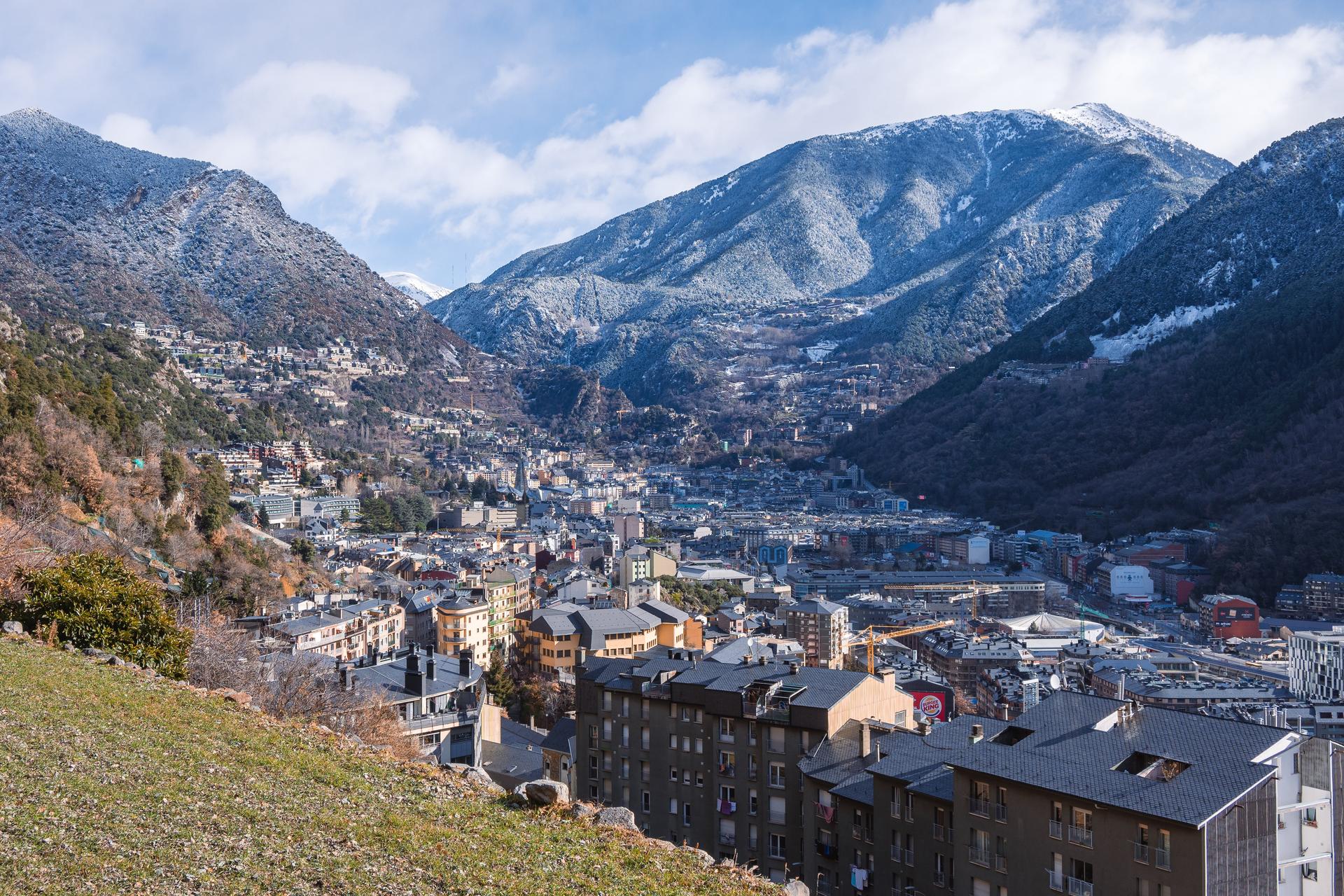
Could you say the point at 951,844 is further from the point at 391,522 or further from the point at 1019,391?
the point at 1019,391

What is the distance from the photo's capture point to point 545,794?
9.20m

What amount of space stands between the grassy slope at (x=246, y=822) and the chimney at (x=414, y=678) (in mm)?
12473

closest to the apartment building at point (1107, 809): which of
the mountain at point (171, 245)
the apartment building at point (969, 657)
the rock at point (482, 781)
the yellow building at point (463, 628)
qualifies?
the rock at point (482, 781)

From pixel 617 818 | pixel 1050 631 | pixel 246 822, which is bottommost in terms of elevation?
pixel 1050 631

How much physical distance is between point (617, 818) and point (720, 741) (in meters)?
9.38

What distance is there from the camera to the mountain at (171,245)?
101 m

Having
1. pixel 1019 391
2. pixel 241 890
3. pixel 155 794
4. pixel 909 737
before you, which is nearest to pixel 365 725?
pixel 909 737

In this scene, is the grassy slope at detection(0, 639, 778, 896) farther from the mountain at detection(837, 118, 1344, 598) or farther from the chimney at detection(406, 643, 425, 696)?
the mountain at detection(837, 118, 1344, 598)

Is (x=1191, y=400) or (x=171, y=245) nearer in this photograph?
(x=1191, y=400)

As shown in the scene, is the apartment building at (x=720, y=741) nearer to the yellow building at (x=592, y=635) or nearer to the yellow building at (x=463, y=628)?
the yellow building at (x=592, y=635)

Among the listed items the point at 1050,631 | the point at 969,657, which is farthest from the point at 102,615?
the point at 1050,631

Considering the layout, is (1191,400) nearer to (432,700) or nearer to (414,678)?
(414,678)

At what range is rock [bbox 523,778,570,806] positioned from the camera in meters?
9.16

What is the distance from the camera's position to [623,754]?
20.5 m
